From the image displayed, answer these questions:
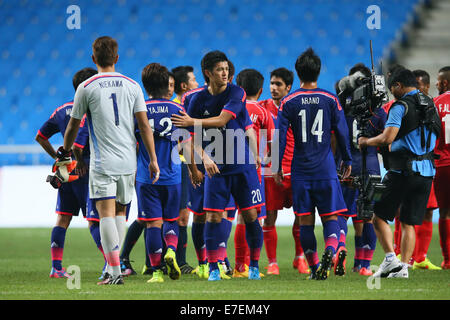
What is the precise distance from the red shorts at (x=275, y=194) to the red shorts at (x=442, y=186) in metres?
1.73

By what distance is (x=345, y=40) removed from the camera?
18.4 metres

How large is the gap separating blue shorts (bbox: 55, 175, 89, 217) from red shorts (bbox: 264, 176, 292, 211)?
1997 mm

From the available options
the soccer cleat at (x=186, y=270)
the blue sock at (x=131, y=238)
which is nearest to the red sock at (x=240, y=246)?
the soccer cleat at (x=186, y=270)

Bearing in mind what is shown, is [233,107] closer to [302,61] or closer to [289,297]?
[302,61]

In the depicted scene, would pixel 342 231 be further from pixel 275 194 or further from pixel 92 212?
pixel 92 212

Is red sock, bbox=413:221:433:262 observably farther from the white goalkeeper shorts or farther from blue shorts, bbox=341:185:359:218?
the white goalkeeper shorts

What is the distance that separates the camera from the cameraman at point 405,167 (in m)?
6.94

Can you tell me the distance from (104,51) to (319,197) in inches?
91.6

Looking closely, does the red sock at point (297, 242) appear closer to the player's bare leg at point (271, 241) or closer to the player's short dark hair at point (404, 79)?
the player's bare leg at point (271, 241)

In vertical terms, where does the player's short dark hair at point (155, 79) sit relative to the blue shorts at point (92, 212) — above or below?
above

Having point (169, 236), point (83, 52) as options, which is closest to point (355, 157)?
point (169, 236)

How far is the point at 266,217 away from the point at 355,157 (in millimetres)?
1184

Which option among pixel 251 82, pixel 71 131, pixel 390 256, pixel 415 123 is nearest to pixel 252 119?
pixel 251 82

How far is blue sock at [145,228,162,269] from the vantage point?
690 centimetres
